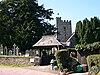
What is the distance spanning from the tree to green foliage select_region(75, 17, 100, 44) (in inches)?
254

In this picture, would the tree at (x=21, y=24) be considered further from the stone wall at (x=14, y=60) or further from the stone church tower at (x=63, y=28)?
the stone church tower at (x=63, y=28)

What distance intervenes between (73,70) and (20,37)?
888 inches

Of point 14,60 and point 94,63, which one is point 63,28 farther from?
point 94,63

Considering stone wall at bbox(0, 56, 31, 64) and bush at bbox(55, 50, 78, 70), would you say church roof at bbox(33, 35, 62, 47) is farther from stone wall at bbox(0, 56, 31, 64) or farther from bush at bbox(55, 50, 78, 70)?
bush at bbox(55, 50, 78, 70)

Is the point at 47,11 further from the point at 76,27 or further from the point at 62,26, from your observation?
the point at 62,26

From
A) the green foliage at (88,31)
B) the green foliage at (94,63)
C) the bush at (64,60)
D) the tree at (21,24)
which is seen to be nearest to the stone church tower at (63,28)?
the green foliage at (88,31)

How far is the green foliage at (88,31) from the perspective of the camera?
54.4 m

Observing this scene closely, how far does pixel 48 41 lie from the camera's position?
39625 millimetres

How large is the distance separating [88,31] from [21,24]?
14.1 metres

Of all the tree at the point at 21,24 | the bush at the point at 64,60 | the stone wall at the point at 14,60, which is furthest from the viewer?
the tree at the point at 21,24

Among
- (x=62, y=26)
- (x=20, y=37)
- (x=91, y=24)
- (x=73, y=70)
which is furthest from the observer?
(x=62, y=26)

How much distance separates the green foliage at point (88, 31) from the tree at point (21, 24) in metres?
6.44

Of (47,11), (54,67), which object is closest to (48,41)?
(54,67)

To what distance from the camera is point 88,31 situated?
55.7 metres
